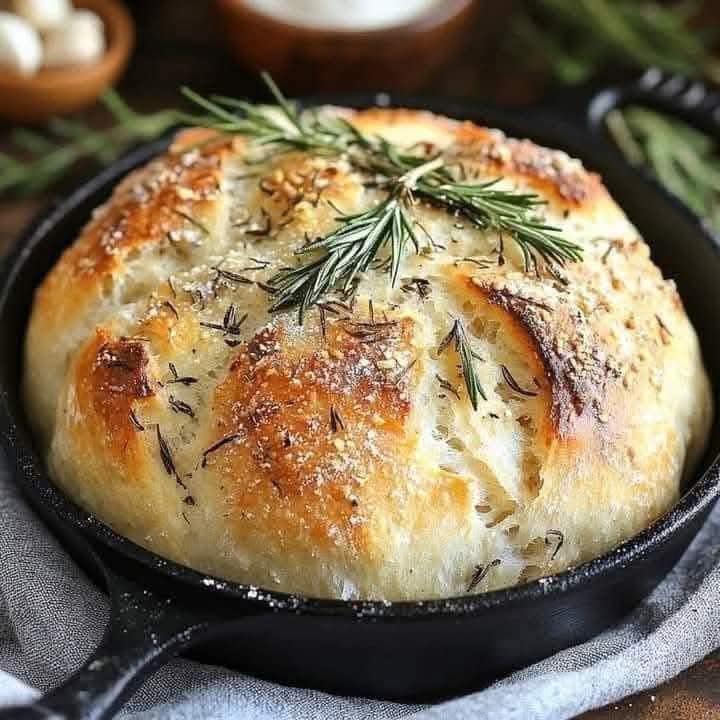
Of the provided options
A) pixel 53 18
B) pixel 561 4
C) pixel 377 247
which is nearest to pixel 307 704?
pixel 377 247

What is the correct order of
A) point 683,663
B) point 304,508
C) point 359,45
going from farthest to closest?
point 359,45 → point 683,663 → point 304,508

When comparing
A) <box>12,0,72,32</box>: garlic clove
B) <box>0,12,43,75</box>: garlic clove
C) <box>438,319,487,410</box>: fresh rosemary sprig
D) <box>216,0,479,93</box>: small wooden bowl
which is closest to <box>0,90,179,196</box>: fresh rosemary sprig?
<box>0,12,43,75</box>: garlic clove

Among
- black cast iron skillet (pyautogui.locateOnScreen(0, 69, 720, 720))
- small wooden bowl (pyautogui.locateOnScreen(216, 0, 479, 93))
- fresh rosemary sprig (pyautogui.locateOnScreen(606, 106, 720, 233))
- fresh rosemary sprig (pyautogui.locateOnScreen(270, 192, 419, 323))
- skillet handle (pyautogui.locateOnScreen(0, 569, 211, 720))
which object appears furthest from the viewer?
small wooden bowl (pyautogui.locateOnScreen(216, 0, 479, 93))

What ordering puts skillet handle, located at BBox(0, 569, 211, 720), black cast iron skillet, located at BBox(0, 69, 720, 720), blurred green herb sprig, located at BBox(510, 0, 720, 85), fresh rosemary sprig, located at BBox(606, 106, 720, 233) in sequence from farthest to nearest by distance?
blurred green herb sprig, located at BBox(510, 0, 720, 85), fresh rosemary sprig, located at BBox(606, 106, 720, 233), black cast iron skillet, located at BBox(0, 69, 720, 720), skillet handle, located at BBox(0, 569, 211, 720)

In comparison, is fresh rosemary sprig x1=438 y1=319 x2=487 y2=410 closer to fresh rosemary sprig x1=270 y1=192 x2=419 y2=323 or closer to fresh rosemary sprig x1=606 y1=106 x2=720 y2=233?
fresh rosemary sprig x1=270 y1=192 x2=419 y2=323

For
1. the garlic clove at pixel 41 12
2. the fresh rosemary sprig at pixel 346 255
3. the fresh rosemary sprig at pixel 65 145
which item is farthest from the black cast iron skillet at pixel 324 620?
the garlic clove at pixel 41 12

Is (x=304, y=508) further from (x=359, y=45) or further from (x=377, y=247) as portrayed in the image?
(x=359, y=45)
